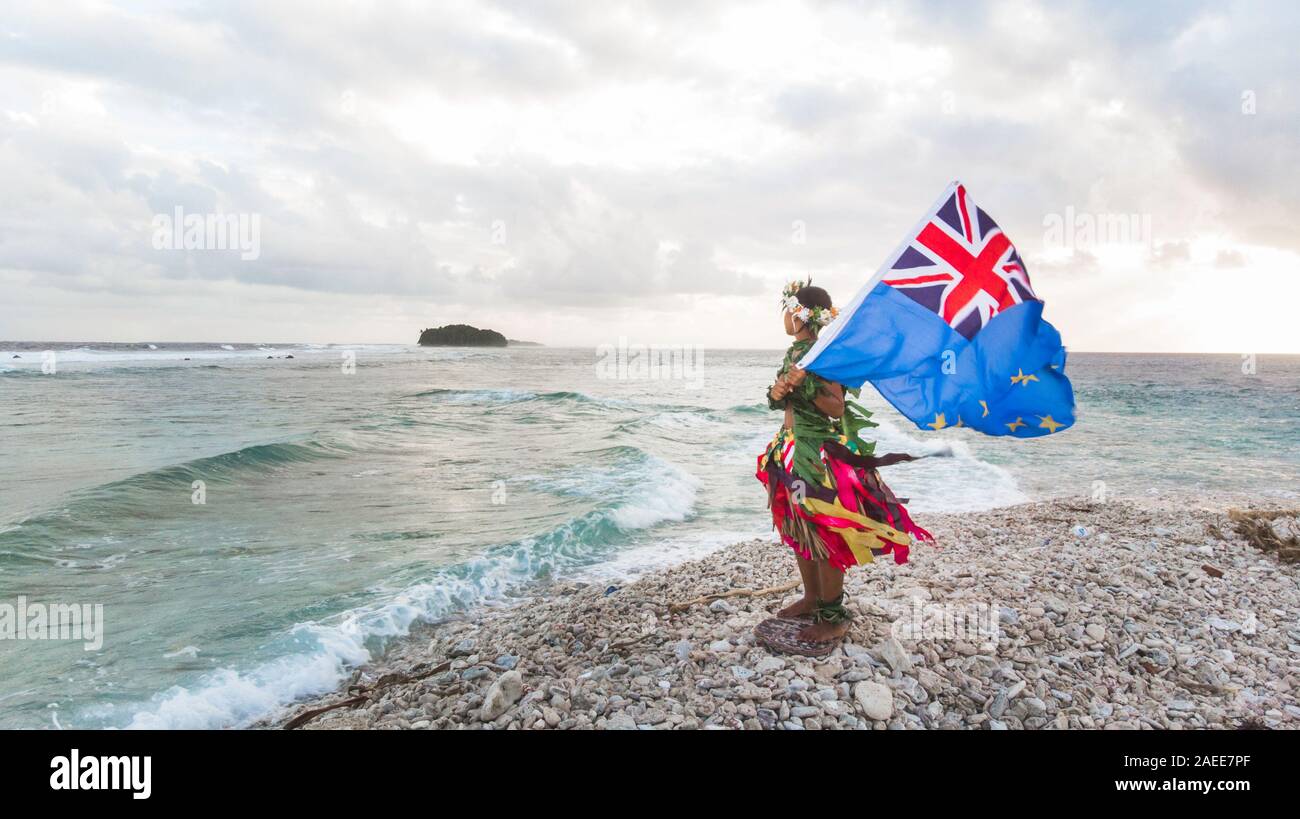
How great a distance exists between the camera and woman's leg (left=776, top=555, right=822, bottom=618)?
475 centimetres

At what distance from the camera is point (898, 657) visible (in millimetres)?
4426

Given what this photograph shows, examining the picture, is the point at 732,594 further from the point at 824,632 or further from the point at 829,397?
the point at 829,397

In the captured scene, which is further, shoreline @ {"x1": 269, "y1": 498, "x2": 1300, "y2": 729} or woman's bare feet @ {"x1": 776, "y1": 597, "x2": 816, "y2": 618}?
woman's bare feet @ {"x1": 776, "y1": 597, "x2": 816, "y2": 618}

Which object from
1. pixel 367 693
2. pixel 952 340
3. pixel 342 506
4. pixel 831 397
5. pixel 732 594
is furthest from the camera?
pixel 342 506

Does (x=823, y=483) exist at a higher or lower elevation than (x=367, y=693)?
higher

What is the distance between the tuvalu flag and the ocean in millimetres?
4978

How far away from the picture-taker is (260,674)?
5.55 metres

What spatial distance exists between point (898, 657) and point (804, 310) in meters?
2.42

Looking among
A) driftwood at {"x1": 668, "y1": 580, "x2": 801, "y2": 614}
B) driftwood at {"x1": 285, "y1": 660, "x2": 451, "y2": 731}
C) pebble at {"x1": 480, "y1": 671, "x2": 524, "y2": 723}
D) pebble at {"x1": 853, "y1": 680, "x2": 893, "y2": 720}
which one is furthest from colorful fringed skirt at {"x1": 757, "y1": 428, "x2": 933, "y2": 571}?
driftwood at {"x1": 285, "y1": 660, "x2": 451, "y2": 731}

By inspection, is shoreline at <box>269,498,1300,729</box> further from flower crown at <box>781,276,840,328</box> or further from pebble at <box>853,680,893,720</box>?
flower crown at <box>781,276,840,328</box>

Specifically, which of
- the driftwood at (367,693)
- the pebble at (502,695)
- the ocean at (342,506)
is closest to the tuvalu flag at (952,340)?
the pebble at (502,695)

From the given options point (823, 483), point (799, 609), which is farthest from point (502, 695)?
point (823, 483)
